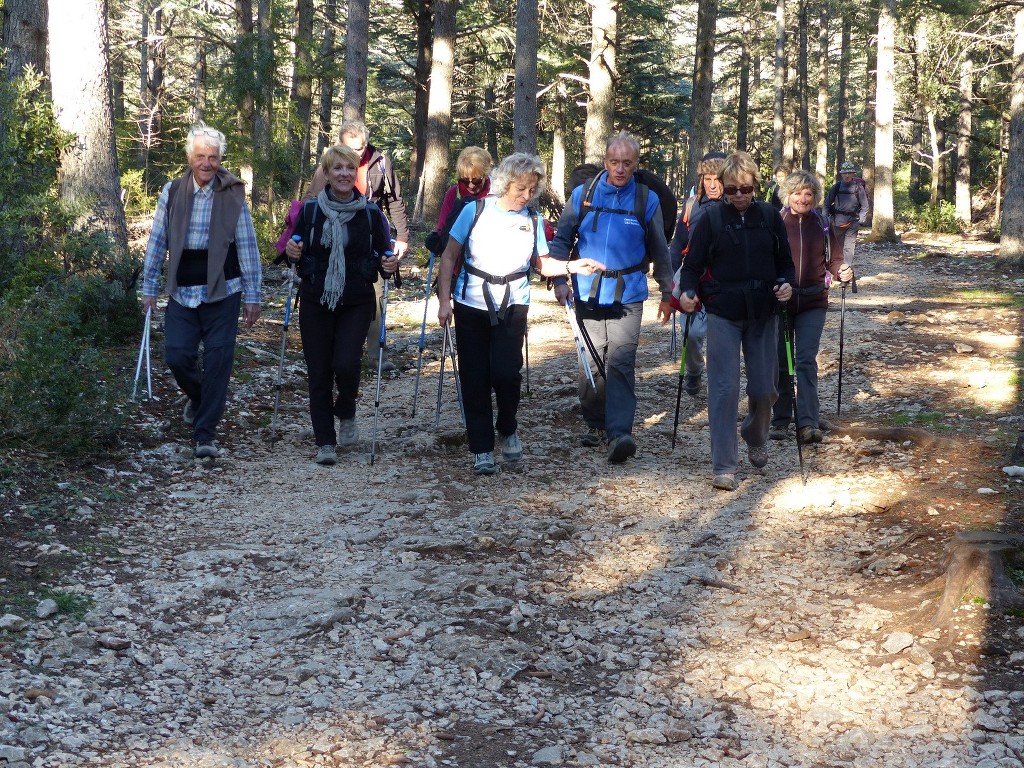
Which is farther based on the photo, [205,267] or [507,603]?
[205,267]

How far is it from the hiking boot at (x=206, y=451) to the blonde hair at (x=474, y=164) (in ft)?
9.63

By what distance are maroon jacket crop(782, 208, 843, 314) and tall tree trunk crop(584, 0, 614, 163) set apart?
29.5 feet

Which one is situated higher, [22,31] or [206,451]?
[22,31]

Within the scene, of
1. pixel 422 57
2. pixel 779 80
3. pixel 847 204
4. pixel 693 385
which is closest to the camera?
pixel 693 385

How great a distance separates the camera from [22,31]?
12.0 m

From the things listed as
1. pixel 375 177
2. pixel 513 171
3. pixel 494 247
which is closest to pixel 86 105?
pixel 375 177

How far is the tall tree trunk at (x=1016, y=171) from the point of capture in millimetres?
18672

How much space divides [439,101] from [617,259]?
14.4 m

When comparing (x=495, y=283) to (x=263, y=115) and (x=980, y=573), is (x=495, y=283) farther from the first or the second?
(x=263, y=115)

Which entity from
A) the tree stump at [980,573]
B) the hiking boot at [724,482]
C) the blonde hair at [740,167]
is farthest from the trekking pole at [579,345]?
the tree stump at [980,573]

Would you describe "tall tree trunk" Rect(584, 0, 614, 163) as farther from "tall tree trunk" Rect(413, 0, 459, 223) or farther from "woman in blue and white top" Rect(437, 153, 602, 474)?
"woman in blue and white top" Rect(437, 153, 602, 474)

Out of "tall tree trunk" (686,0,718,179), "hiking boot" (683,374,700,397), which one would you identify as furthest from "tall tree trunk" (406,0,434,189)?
"hiking boot" (683,374,700,397)

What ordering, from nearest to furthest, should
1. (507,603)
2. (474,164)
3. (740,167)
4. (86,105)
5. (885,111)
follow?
(507,603) < (740,167) < (474,164) < (86,105) < (885,111)

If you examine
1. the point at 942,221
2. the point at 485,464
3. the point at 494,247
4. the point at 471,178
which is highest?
the point at 942,221
